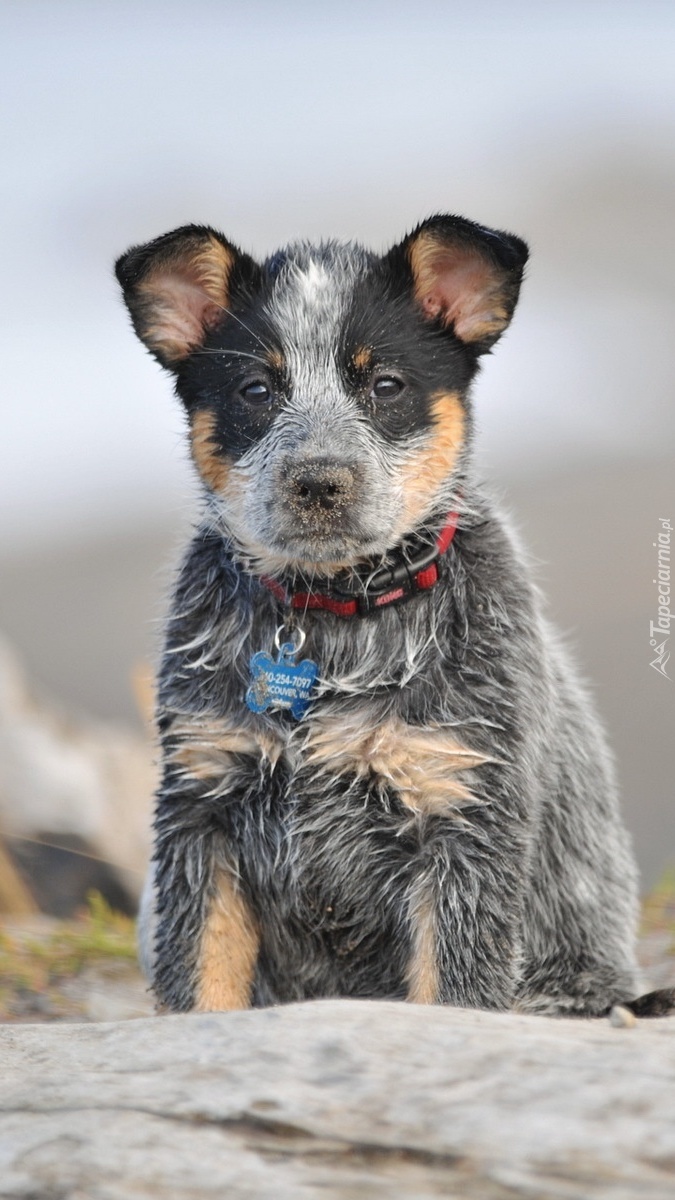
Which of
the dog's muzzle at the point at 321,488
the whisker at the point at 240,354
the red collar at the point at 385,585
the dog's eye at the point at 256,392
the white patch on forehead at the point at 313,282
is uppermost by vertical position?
the white patch on forehead at the point at 313,282

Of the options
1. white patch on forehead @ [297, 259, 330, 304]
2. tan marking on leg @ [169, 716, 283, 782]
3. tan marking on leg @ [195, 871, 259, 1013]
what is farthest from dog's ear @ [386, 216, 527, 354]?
tan marking on leg @ [195, 871, 259, 1013]

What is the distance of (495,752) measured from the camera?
4.26 m

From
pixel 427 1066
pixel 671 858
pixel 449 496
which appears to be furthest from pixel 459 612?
Result: pixel 671 858

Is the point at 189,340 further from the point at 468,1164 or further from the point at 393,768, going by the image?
the point at 468,1164

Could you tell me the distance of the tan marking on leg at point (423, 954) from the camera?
4.16m

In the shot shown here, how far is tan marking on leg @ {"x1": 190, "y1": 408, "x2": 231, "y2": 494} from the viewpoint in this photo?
4453 mm

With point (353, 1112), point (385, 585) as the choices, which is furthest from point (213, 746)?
Result: point (353, 1112)

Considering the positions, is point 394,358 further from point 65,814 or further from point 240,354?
point 65,814

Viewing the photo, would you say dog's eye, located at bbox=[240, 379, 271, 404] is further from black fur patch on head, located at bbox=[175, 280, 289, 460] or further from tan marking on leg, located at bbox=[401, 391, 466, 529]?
tan marking on leg, located at bbox=[401, 391, 466, 529]

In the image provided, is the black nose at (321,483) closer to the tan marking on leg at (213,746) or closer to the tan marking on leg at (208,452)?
the tan marking on leg at (208,452)

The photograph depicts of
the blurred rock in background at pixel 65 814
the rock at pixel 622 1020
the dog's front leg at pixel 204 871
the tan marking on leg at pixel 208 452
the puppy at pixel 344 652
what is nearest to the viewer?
the rock at pixel 622 1020

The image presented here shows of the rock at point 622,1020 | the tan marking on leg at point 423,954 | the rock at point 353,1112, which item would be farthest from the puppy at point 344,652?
the rock at point 353,1112

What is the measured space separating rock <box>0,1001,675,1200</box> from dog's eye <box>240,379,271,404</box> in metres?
1.90

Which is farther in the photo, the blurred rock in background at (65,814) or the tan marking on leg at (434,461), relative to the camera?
the blurred rock in background at (65,814)
